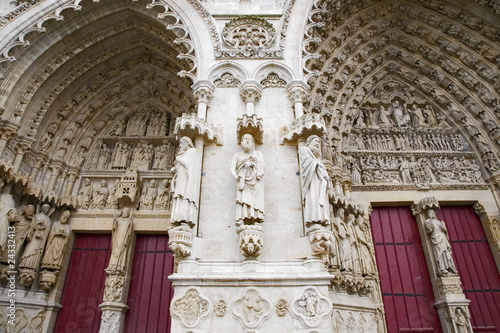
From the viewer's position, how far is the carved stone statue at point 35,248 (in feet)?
16.7

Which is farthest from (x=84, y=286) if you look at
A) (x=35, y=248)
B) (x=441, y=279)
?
(x=441, y=279)

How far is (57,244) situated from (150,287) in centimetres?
172

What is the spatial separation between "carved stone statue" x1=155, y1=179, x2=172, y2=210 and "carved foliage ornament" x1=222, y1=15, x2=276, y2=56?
2.76 meters

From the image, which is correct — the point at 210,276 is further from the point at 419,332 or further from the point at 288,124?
the point at 419,332

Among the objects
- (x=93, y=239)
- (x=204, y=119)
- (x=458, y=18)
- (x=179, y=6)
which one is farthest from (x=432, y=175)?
(x=93, y=239)

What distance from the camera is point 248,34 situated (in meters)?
5.37

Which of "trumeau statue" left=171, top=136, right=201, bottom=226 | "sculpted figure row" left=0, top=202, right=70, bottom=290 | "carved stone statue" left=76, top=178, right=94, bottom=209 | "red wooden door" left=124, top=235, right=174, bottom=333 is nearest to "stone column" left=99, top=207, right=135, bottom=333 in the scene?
"red wooden door" left=124, top=235, right=174, bottom=333

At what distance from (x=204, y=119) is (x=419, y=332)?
179 inches

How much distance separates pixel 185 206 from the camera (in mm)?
3799

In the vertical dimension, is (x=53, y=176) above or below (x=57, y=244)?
above

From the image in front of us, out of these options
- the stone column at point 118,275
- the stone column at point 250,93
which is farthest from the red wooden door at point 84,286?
the stone column at point 250,93

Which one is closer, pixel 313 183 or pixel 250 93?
pixel 313 183

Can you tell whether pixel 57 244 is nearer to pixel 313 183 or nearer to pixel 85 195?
pixel 85 195

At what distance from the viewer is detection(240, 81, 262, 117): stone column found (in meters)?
4.69
